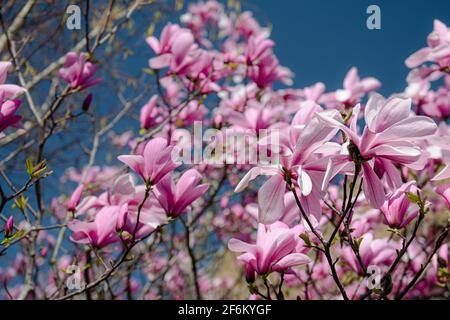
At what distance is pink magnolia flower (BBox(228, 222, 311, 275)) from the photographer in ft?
3.51

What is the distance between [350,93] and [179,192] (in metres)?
1.05

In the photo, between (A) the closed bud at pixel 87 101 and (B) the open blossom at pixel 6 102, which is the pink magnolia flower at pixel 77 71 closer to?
(A) the closed bud at pixel 87 101

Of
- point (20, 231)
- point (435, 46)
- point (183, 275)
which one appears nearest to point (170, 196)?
point (20, 231)

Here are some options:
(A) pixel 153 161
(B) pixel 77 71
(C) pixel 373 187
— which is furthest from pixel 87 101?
(C) pixel 373 187

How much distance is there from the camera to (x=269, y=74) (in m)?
2.23

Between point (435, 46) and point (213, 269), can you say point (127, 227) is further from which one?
point (213, 269)

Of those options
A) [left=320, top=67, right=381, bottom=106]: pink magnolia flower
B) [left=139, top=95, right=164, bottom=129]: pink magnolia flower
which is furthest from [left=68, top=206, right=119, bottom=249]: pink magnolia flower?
[left=320, top=67, right=381, bottom=106]: pink magnolia flower

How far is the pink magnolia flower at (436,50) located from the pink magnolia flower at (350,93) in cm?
31

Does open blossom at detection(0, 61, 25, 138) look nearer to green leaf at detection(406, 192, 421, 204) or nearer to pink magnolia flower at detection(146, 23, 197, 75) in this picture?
pink magnolia flower at detection(146, 23, 197, 75)

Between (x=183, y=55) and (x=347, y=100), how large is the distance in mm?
745

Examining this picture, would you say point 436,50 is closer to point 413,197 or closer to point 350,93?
point 350,93

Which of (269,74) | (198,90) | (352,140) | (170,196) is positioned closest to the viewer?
(352,140)

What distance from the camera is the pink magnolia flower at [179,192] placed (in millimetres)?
1208

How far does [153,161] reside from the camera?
1140 mm
